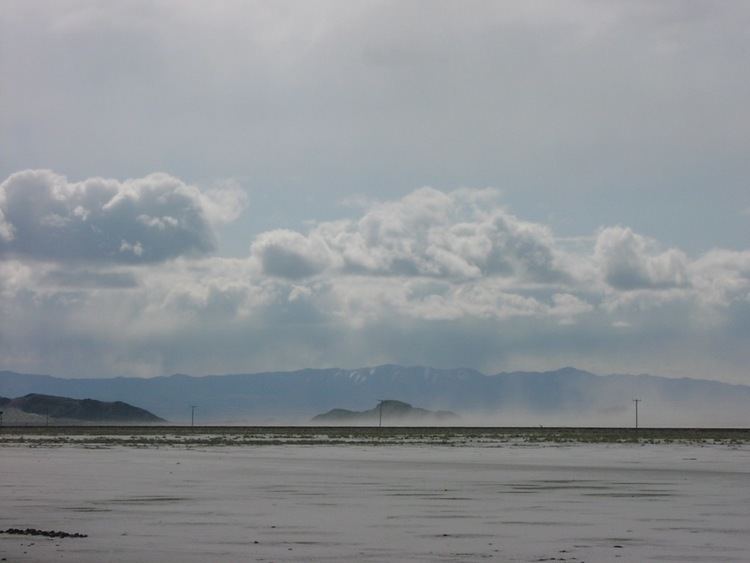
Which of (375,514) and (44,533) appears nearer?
(44,533)

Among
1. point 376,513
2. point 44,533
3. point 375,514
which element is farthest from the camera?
point 376,513

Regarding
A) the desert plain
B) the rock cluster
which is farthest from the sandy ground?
the rock cluster

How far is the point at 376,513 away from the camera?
40969 millimetres

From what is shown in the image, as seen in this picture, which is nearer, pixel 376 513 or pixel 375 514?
pixel 375 514

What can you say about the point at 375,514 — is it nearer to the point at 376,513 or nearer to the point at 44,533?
the point at 376,513

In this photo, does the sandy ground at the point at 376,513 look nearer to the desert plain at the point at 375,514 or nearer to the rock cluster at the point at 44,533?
the desert plain at the point at 375,514

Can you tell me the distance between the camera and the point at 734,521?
125ft

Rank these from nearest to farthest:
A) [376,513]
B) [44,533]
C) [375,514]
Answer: [44,533] < [375,514] < [376,513]

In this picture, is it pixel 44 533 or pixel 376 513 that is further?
pixel 376 513

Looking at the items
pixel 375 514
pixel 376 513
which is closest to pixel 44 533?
pixel 375 514

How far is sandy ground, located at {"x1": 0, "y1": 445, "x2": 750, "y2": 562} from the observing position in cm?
2952

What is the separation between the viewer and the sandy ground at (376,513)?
29516mm

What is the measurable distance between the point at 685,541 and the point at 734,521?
7.14 meters

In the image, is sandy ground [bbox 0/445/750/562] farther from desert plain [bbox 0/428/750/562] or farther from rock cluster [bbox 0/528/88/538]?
rock cluster [bbox 0/528/88/538]
